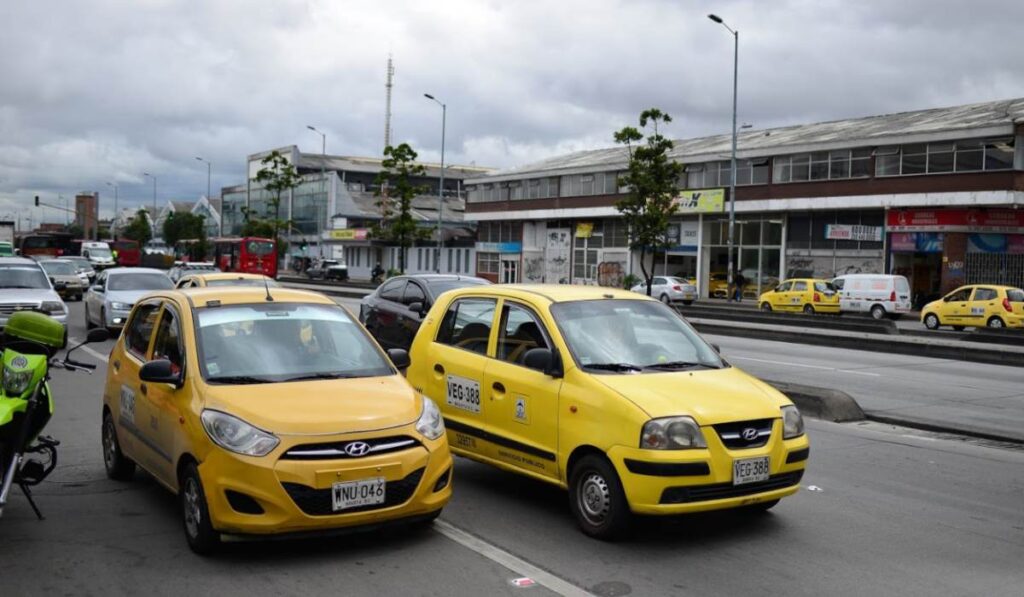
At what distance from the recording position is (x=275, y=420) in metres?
5.53

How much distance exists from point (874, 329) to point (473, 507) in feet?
77.7

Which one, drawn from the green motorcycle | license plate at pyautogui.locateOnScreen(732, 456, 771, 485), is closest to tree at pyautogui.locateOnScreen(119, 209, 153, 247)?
the green motorcycle

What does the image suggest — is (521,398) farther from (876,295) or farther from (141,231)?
(141,231)

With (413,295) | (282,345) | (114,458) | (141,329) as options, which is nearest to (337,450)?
(282,345)

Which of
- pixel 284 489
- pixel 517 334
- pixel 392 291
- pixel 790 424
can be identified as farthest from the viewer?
pixel 392 291

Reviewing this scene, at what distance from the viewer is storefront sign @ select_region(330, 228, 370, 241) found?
86.1 m

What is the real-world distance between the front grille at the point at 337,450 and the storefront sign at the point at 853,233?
146ft

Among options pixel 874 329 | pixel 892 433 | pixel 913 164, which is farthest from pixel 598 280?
pixel 892 433

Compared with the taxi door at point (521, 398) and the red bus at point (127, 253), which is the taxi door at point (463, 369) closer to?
the taxi door at point (521, 398)

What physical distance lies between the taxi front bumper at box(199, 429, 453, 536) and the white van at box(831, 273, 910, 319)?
3440 centimetres

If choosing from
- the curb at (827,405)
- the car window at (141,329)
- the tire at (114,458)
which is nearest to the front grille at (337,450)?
the car window at (141,329)

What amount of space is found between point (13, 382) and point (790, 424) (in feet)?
16.5

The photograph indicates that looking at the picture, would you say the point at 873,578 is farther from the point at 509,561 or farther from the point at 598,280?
the point at 598,280

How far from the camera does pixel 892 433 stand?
1098cm
